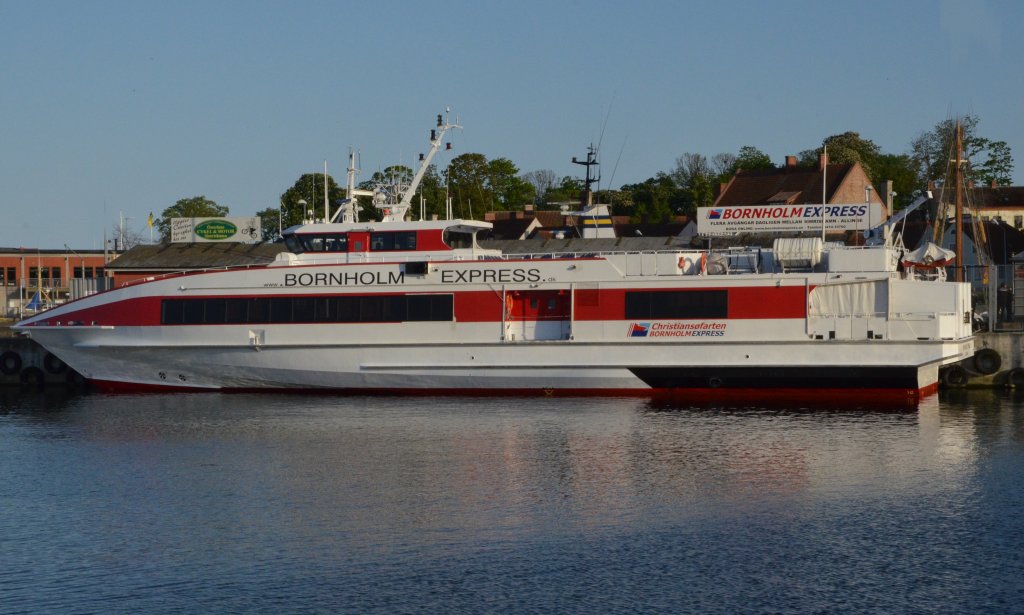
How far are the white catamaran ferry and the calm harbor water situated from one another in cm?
150

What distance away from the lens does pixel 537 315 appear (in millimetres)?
30016

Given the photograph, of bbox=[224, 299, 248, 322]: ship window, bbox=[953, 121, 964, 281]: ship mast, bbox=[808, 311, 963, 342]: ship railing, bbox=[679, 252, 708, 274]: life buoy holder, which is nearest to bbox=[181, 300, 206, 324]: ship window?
bbox=[224, 299, 248, 322]: ship window

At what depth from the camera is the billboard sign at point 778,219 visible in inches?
1329

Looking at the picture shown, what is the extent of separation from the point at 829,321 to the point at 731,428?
4667 millimetres

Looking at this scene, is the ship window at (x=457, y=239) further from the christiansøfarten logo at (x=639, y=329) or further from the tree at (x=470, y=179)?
the tree at (x=470, y=179)

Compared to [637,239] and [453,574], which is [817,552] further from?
[637,239]

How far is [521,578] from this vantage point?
50.9 feet

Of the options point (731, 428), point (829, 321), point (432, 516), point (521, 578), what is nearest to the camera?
point (521, 578)

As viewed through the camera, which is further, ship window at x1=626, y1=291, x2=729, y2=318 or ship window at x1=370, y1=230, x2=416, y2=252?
ship window at x1=370, y1=230, x2=416, y2=252

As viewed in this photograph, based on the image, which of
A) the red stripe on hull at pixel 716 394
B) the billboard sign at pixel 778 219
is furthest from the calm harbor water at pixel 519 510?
the billboard sign at pixel 778 219

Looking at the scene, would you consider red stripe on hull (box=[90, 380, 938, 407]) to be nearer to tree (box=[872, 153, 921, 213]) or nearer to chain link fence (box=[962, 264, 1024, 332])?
chain link fence (box=[962, 264, 1024, 332])

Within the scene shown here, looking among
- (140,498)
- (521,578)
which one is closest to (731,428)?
(521,578)

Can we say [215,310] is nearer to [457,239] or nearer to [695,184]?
[457,239]

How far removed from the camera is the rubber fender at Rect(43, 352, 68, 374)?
35.8 metres
